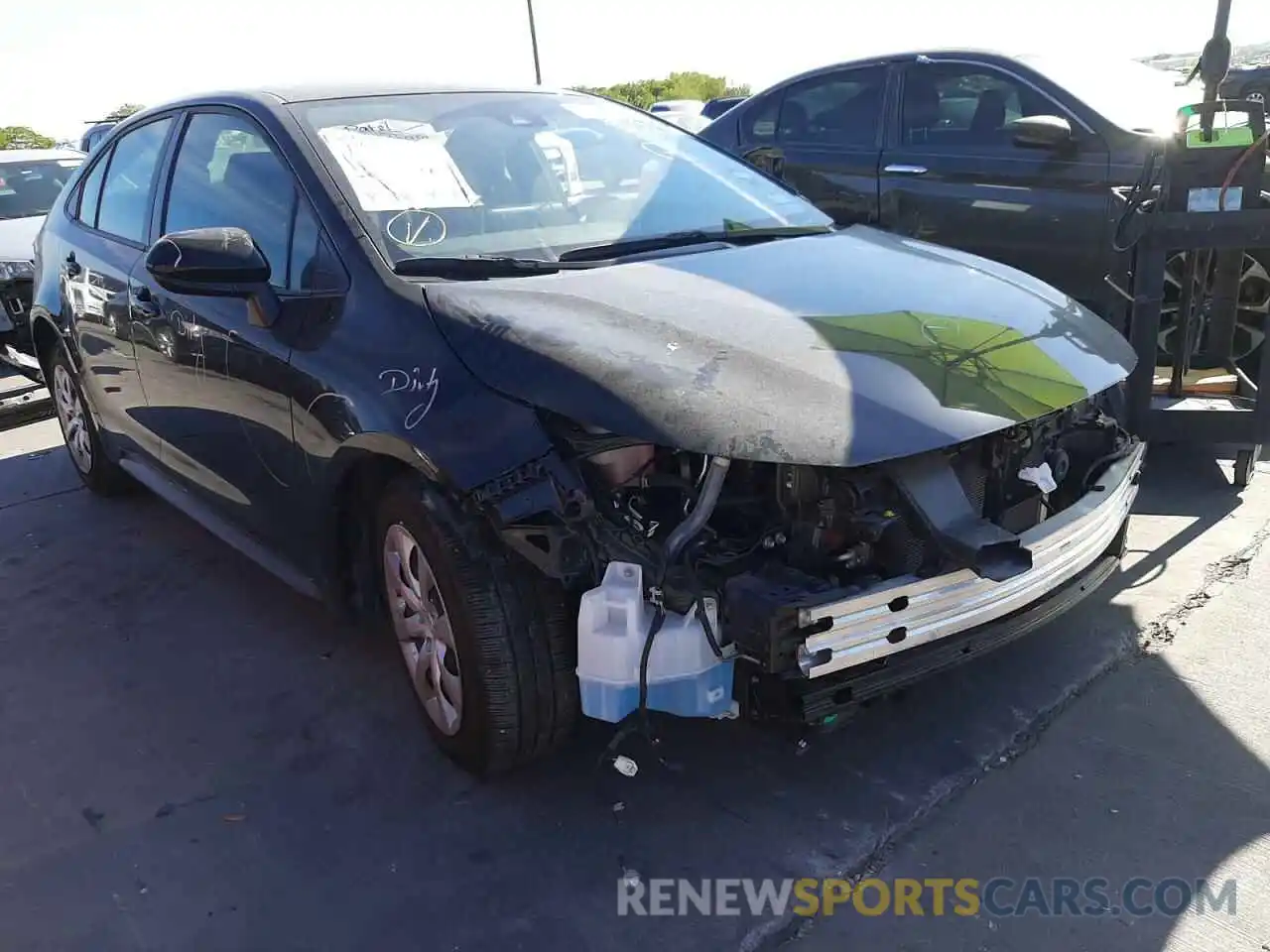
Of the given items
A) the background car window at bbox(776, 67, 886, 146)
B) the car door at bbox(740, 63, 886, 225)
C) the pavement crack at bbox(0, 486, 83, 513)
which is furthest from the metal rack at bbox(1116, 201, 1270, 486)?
the pavement crack at bbox(0, 486, 83, 513)

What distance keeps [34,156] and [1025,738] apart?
31.0 ft

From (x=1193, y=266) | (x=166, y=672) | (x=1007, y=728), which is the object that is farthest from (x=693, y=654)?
(x=1193, y=266)

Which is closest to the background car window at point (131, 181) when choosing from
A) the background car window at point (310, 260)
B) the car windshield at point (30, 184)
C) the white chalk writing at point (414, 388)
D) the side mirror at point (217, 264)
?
the side mirror at point (217, 264)

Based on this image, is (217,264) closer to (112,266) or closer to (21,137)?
(112,266)

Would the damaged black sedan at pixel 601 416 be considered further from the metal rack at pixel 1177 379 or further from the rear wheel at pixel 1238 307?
the rear wheel at pixel 1238 307

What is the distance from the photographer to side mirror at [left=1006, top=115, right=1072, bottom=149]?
4965 millimetres

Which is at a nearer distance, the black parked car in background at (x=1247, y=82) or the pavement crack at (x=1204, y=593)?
the pavement crack at (x=1204, y=593)

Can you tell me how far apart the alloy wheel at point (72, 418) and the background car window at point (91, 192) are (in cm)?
82

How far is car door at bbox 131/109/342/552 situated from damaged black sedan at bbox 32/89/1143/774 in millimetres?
16

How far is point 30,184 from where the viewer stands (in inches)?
348

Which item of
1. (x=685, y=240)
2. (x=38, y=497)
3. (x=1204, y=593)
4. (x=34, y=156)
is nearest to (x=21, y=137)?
(x=34, y=156)

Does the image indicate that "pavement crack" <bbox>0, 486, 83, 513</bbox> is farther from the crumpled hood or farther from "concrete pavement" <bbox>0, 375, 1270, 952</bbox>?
the crumpled hood

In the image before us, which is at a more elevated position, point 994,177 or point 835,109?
point 835,109

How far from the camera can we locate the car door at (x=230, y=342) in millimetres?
2936
